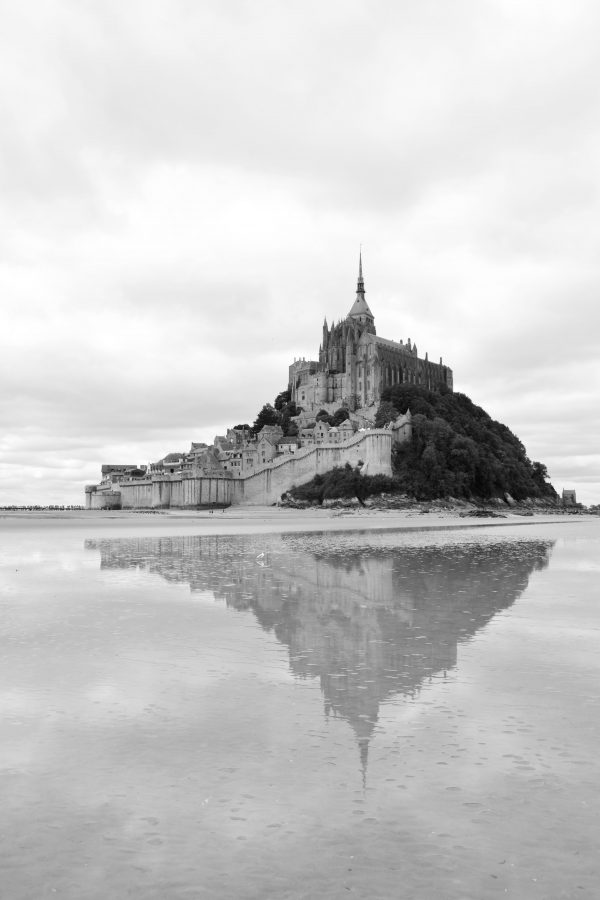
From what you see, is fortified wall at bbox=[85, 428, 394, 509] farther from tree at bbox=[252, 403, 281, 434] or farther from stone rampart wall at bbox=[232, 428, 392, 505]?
tree at bbox=[252, 403, 281, 434]

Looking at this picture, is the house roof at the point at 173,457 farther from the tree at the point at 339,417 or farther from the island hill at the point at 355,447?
the tree at the point at 339,417

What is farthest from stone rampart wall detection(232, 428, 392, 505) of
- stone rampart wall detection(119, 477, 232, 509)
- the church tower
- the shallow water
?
the shallow water

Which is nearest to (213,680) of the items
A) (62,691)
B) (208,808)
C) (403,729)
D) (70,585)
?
(62,691)

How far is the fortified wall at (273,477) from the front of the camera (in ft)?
259

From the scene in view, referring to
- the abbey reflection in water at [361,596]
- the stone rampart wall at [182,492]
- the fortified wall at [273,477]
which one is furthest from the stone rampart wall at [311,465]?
the abbey reflection in water at [361,596]

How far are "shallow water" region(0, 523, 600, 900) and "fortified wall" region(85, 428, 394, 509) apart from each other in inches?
2624

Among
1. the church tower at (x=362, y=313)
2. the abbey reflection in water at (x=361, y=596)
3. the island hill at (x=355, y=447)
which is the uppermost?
the church tower at (x=362, y=313)

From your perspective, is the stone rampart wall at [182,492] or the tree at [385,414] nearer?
the stone rampart wall at [182,492]

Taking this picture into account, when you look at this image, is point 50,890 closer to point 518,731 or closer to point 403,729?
point 403,729

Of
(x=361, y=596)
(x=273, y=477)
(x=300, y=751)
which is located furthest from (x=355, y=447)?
(x=300, y=751)

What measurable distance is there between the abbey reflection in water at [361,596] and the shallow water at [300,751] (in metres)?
0.07

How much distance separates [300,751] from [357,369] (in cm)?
9548

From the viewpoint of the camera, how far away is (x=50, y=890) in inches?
147

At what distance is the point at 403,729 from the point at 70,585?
11.3m
